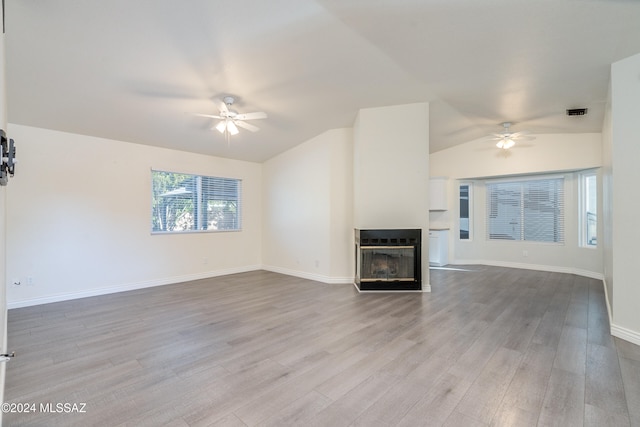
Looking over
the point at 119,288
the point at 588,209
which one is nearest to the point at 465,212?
the point at 588,209

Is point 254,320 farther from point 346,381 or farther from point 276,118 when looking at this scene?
point 276,118

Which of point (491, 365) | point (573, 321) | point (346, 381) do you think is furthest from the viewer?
point (573, 321)

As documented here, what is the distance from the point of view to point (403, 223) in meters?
4.74

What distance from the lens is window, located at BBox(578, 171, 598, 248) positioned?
5785mm

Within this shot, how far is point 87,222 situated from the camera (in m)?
4.45

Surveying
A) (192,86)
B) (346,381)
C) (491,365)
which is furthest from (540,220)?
(192,86)

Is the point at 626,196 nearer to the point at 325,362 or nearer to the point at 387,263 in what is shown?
the point at 387,263

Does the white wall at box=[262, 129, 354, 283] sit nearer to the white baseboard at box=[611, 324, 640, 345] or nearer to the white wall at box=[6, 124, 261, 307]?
the white wall at box=[6, 124, 261, 307]

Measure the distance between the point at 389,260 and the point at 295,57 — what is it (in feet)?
10.4

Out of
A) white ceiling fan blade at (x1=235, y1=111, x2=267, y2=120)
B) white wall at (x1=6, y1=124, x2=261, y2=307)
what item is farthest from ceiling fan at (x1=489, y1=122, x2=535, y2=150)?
white wall at (x1=6, y1=124, x2=261, y2=307)

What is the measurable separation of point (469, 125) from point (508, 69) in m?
2.42

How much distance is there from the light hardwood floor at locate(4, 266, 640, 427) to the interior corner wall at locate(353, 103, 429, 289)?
1288 mm

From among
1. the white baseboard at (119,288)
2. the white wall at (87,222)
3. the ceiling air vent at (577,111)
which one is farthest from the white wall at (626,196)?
the white wall at (87,222)

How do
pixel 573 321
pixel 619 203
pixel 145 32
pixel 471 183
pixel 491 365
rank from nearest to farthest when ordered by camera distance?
1. pixel 491 365
2. pixel 145 32
3. pixel 619 203
4. pixel 573 321
5. pixel 471 183
